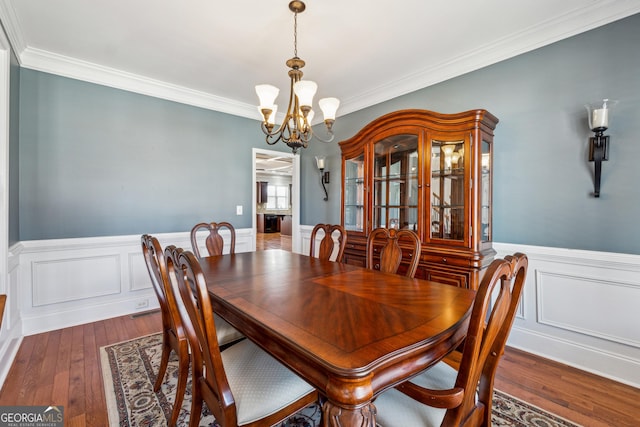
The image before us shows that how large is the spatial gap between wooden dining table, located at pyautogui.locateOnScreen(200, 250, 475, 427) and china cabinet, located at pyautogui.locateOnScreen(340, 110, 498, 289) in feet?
2.82

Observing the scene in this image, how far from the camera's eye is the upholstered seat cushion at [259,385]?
109cm

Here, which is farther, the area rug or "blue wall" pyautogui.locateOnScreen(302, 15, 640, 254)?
"blue wall" pyautogui.locateOnScreen(302, 15, 640, 254)

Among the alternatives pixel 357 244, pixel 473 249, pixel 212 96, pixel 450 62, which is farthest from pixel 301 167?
pixel 473 249

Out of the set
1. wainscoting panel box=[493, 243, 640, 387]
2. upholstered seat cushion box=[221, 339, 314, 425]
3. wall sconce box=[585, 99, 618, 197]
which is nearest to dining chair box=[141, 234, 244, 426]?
upholstered seat cushion box=[221, 339, 314, 425]

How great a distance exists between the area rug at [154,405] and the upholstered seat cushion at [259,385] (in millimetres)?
538

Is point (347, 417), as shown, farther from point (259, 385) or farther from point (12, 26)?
point (12, 26)

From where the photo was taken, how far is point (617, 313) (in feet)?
6.52

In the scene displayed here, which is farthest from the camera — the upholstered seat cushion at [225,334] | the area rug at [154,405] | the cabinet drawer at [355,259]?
the cabinet drawer at [355,259]

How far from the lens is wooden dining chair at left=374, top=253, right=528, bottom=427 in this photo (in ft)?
2.86

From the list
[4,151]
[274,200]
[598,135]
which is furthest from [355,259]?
[274,200]

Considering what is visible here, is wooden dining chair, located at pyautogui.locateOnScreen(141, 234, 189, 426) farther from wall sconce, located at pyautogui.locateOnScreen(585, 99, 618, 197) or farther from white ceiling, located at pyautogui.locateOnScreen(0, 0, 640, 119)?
wall sconce, located at pyautogui.locateOnScreen(585, 99, 618, 197)

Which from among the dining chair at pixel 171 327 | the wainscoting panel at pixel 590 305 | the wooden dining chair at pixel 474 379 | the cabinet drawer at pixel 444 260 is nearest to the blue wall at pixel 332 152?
the wainscoting panel at pixel 590 305

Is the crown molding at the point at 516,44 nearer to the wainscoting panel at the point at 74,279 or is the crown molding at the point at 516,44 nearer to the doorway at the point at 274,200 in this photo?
the wainscoting panel at the point at 74,279

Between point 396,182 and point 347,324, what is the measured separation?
206 centimetres
